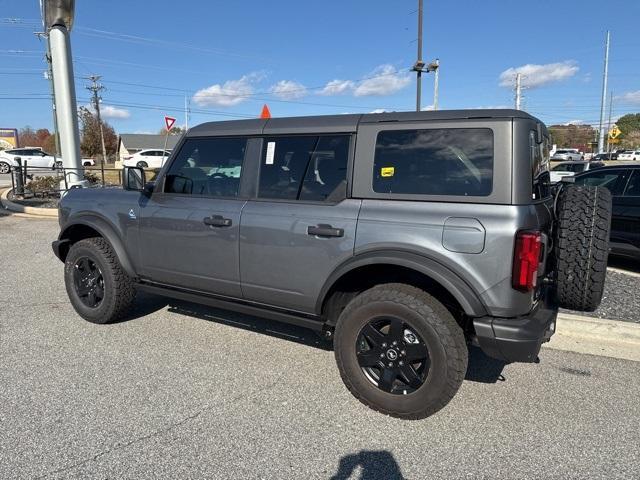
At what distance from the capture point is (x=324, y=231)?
3.22 metres

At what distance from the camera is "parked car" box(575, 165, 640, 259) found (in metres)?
6.34

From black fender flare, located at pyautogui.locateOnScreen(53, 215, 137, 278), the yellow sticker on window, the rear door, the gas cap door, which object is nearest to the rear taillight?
the gas cap door

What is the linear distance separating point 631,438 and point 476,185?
178 centimetres

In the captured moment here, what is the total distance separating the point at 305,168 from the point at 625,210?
5.17 m

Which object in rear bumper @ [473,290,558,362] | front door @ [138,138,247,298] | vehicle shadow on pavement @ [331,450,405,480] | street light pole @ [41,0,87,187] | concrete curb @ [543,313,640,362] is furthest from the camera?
street light pole @ [41,0,87,187]

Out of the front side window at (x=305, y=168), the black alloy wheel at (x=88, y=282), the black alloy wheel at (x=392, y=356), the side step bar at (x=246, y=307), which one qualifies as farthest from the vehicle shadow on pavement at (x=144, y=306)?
the black alloy wheel at (x=392, y=356)

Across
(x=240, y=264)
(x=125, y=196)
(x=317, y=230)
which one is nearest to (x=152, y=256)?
(x=125, y=196)

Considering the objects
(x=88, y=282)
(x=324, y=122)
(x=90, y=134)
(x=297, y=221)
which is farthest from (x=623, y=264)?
(x=90, y=134)

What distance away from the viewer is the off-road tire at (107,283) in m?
4.43

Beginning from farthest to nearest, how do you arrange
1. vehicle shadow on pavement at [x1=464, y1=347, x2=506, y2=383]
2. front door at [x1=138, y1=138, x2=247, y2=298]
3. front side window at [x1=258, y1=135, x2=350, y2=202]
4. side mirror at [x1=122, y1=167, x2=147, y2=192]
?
side mirror at [x1=122, y1=167, x2=147, y2=192]
front door at [x1=138, y1=138, x2=247, y2=298]
vehicle shadow on pavement at [x1=464, y1=347, x2=506, y2=383]
front side window at [x1=258, y1=135, x2=350, y2=202]

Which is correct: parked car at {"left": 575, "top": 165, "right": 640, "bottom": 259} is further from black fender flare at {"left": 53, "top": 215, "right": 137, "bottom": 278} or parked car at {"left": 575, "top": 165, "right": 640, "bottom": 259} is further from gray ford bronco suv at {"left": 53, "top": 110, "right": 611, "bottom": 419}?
black fender flare at {"left": 53, "top": 215, "right": 137, "bottom": 278}

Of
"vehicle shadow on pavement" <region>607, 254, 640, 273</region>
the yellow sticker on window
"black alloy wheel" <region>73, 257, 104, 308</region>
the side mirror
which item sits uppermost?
the yellow sticker on window

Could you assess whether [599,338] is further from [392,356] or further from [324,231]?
[324,231]

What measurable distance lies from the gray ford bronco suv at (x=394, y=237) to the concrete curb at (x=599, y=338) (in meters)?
1.24
